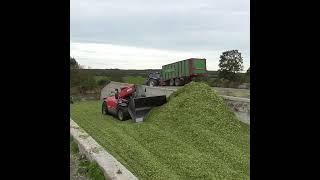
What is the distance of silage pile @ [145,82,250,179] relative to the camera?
7.67 metres

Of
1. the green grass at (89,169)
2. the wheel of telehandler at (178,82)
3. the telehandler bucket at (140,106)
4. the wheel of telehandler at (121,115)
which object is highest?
the wheel of telehandler at (178,82)

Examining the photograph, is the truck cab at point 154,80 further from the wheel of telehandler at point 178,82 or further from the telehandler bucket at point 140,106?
the telehandler bucket at point 140,106

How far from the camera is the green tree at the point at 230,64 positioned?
3531 cm

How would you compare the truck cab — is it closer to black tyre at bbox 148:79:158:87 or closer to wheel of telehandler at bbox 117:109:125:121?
black tyre at bbox 148:79:158:87

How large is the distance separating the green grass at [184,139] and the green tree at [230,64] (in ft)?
68.8

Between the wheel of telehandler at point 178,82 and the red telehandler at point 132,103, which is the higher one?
the wheel of telehandler at point 178,82

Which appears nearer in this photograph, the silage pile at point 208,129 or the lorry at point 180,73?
the silage pile at point 208,129

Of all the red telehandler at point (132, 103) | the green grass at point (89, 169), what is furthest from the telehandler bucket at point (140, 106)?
the green grass at point (89, 169)

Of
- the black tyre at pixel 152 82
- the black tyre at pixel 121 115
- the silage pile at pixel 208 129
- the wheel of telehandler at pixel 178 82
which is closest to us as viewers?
the silage pile at pixel 208 129

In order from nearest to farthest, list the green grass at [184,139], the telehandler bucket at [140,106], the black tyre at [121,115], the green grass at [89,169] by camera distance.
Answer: the green grass at [89,169], the green grass at [184,139], the telehandler bucket at [140,106], the black tyre at [121,115]

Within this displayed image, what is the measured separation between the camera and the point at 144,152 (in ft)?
28.7

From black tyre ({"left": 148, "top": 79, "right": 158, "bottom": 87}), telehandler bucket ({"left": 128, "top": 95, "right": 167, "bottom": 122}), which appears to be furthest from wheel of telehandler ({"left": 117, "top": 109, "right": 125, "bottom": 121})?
black tyre ({"left": 148, "top": 79, "right": 158, "bottom": 87})

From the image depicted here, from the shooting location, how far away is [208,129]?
Answer: 1141 centimetres

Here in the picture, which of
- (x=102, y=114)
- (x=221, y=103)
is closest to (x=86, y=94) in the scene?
(x=102, y=114)
